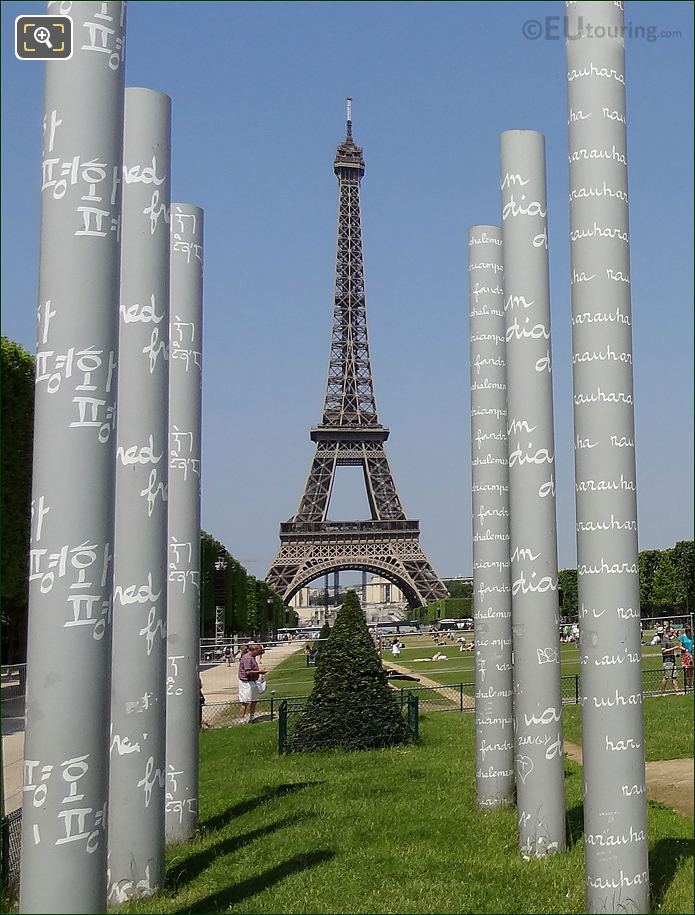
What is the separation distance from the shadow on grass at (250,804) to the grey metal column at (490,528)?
8.08ft

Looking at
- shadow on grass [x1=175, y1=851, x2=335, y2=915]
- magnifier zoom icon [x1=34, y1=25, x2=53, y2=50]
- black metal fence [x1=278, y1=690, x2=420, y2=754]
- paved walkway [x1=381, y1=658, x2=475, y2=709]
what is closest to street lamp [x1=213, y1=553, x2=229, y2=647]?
paved walkway [x1=381, y1=658, x2=475, y2=709]

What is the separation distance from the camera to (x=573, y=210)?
701cm

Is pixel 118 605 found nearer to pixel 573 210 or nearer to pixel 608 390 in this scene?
pixel 608 390

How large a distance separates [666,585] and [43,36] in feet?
176

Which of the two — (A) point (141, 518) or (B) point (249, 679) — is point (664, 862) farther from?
(B) point (249, 679)

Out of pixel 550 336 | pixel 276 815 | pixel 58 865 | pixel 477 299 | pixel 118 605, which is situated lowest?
pixel 276 815

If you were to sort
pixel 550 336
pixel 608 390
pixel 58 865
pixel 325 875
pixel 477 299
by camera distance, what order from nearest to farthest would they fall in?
pixel 58 865 < pixel 608 390 < pixel 325 875 < pixel 550 336 < pixel 477 299

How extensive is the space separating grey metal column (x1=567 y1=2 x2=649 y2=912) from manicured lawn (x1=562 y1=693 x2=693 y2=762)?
17.1ft

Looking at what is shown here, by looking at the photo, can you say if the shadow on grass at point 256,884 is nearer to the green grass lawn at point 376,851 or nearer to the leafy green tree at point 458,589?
the green grass lawn at point 376,851

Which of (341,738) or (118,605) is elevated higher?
(118,605)

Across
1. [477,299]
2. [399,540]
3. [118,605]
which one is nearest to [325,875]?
[118,605]

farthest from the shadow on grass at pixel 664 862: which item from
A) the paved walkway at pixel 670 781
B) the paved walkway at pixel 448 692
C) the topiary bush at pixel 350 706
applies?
the paved walkway at pixel 448 692

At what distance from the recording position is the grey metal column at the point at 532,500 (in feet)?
27.2

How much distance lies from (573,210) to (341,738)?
9.93 metres
